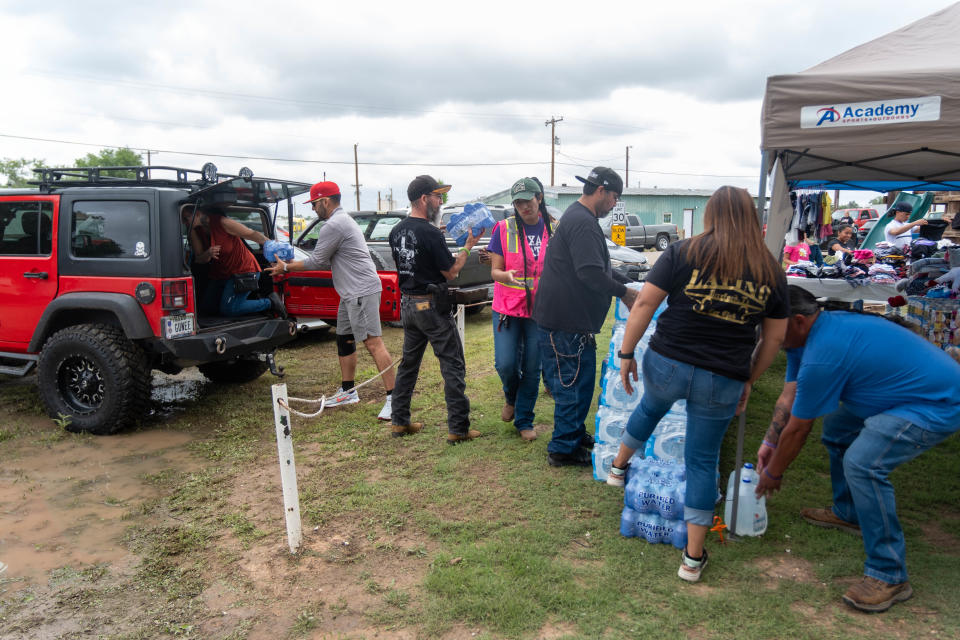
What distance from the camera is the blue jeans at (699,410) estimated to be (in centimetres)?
271

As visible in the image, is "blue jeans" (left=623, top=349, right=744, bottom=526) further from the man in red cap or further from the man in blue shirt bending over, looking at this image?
the man in red cap

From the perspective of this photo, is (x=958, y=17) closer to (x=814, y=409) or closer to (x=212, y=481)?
(x=814, y=409)

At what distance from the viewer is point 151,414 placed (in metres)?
5.63

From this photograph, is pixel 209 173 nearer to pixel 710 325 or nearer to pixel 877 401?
pixel 710 325

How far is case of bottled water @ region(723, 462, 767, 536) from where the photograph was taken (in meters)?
3.20

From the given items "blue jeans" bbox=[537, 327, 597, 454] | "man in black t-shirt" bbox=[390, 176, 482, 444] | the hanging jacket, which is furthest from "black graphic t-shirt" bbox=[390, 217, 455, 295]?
"blue jeans" bbox=[537, 327, 597, 454]

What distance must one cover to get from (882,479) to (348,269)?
403 centimetres

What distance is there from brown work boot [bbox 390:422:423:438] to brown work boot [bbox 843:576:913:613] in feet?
10.1

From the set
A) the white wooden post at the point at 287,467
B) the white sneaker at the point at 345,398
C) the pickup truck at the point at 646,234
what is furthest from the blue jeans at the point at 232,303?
the pickup truck at the point at 646,234

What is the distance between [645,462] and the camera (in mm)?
3467

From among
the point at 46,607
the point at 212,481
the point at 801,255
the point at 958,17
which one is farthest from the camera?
the point at 801,255

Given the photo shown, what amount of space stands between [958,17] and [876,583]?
11.3 feet

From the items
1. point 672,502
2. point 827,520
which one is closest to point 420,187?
point 672,502

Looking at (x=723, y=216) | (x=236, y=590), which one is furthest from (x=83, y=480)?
(x=723, y=216)
